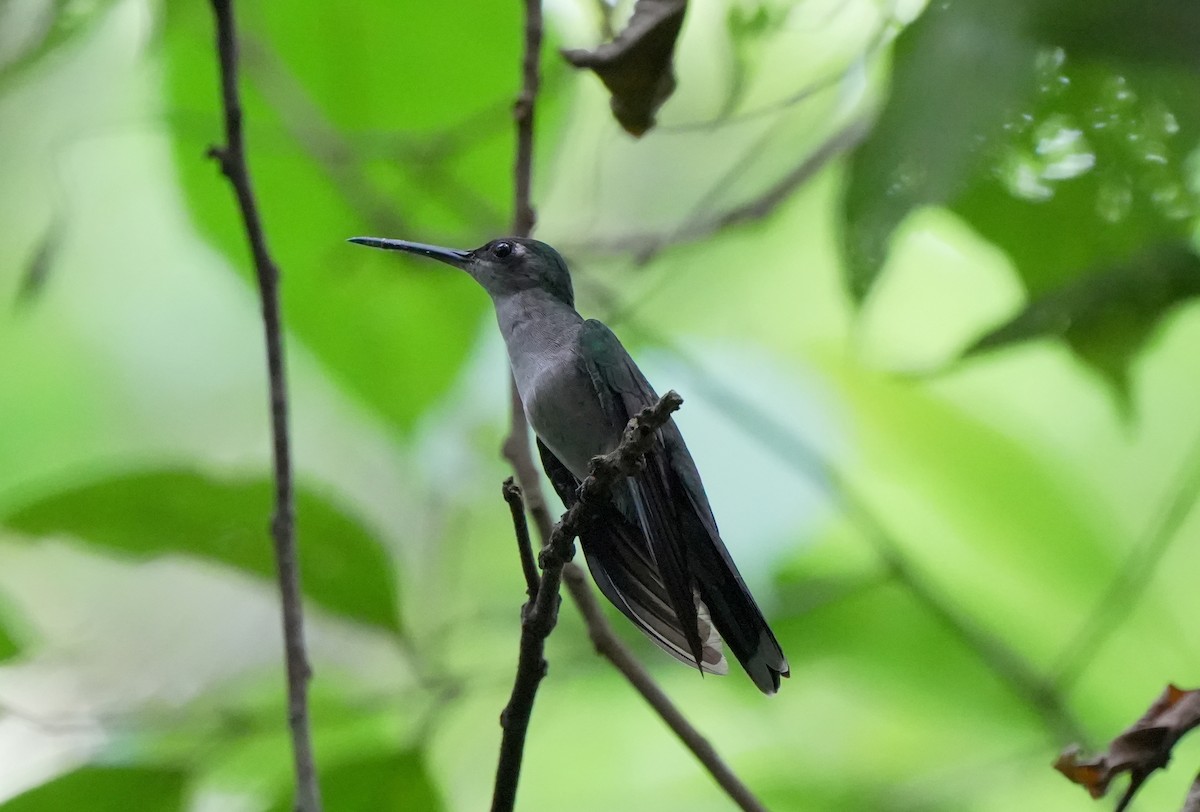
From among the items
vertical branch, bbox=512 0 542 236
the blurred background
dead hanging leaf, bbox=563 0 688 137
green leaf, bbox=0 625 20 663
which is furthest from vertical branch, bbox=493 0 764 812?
green leaf, bbox=0 625 20 663

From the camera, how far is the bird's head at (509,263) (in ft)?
4.07

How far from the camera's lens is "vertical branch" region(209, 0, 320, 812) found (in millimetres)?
1051

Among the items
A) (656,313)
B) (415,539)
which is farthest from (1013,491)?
(415,539)

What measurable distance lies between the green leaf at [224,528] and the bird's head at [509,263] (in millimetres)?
456

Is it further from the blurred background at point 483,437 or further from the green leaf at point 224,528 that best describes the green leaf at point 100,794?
the green leaf at point 224,528

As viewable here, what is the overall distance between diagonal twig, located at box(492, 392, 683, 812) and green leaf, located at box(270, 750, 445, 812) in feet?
2.16

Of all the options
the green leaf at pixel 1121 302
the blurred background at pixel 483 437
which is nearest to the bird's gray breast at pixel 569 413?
the green leaf at pixel 1121 302

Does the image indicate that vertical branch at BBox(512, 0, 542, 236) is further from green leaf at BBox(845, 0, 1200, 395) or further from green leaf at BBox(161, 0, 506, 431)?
green leaf at BBox(161, 0, 506, 431)

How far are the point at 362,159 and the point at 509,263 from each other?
0.73m

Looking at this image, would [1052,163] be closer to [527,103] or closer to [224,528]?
[527,103]

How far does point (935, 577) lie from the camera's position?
1.73 meters

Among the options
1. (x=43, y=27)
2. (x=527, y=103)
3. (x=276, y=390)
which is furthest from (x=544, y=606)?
(x=43, y=27)

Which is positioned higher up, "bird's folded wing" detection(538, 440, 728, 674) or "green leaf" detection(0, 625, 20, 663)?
"green leaf" detection(0, 625, 20, 663)

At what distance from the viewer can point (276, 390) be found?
3.68 feet
